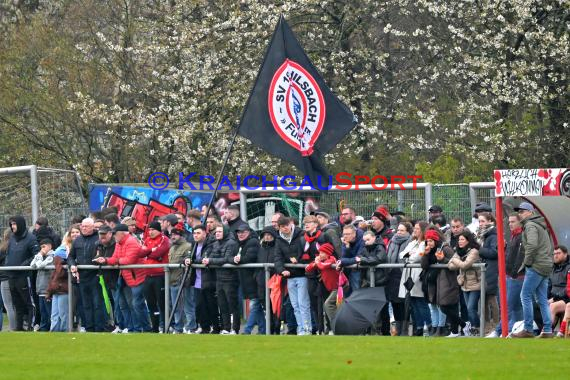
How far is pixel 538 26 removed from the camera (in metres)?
29.0

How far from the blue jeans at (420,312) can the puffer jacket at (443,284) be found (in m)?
0.27

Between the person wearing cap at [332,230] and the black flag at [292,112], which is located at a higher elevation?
the black flag at [292,112]

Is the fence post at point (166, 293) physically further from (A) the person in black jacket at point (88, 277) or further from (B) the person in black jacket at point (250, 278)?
(A) the person in black jacket at point (88, 277)

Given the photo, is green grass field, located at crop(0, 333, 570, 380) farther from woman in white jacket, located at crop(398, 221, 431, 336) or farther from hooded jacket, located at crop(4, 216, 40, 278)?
hooded jacket, located at crop(4, 216, 40, 278)

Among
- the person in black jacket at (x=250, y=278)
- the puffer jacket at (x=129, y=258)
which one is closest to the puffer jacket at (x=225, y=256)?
the person in black jacket at (x=250, y=278)

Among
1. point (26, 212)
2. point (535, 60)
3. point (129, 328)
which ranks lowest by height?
point (129, 328)

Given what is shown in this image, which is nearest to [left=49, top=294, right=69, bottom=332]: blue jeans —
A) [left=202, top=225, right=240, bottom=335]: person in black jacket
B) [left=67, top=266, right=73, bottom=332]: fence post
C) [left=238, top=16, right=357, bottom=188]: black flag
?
[left=67, top=266, right=73, bottom=332]: fence post

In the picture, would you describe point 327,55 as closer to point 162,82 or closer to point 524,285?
point 162,82

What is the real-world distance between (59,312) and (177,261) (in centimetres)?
243

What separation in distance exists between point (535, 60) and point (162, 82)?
9.17 meters

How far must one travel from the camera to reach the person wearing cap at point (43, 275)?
23344 mm

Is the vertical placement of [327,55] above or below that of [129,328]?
above

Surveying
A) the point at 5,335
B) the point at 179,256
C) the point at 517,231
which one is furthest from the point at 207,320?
the point at 517,231

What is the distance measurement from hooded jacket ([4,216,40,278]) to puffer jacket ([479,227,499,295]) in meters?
8.33
